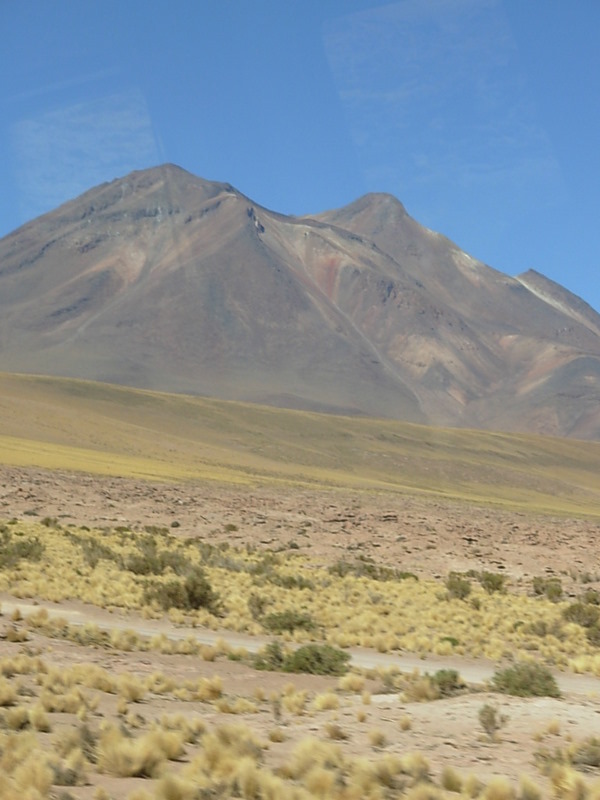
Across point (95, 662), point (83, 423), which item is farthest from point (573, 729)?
point (83, 423)

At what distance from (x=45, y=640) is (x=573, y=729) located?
8.56 m

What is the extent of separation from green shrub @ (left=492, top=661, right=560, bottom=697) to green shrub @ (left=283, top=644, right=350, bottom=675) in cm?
251

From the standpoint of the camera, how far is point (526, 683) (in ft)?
44.9

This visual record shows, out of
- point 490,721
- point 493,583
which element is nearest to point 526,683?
point 490,721

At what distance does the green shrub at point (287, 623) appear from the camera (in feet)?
63.7

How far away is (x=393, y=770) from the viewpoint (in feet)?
28.6

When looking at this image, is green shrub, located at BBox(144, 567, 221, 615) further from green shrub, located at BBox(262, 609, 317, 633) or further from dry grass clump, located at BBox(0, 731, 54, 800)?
dry grass clump, located at BBox(0, 731, 54, 800)

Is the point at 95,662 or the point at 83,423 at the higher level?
the point at 83,423

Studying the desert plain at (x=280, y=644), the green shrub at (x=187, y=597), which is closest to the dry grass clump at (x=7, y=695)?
the desert plain at (x=280, y=644)

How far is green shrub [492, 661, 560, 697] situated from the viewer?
44.2ft

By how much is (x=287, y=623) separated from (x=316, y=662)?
4039 mm

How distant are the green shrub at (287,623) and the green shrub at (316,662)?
11.3ft

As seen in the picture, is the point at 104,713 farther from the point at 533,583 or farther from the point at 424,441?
the point at 424,441

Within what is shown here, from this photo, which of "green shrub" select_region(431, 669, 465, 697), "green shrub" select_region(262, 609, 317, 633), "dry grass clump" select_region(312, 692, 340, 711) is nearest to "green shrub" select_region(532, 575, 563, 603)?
"green shrub" select_region(262, 609, 317, 633)
